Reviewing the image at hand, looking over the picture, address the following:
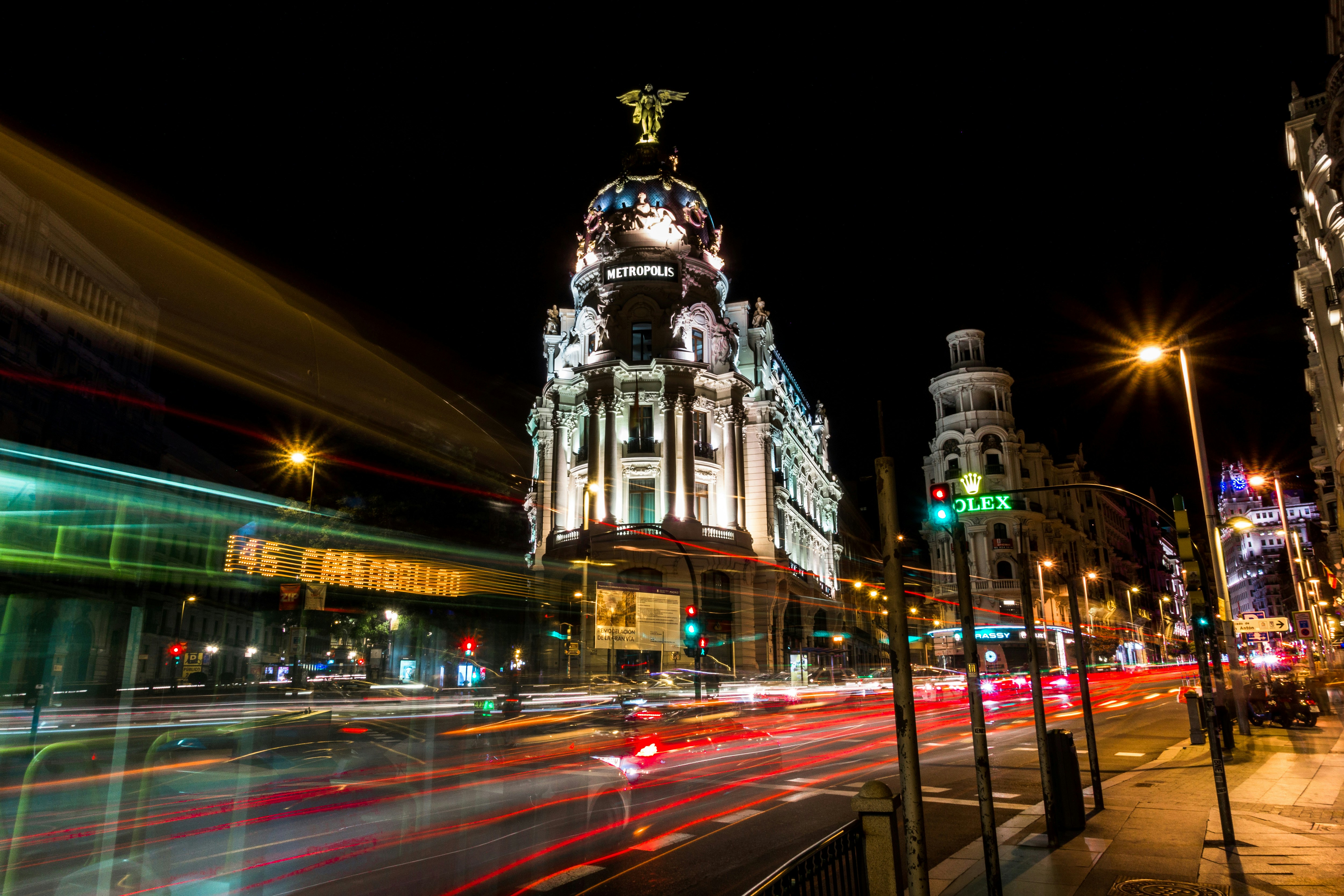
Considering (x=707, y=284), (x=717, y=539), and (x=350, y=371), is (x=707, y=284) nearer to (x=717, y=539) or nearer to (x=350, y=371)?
(x=717, y=539)

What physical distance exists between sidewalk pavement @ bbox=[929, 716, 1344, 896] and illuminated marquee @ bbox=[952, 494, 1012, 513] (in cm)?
416

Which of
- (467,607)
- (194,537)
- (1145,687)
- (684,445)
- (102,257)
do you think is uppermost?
(102,257)

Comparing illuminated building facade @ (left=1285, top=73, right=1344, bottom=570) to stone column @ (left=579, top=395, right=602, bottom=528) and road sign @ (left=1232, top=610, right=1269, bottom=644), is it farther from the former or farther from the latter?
stone column @ (left=579, top=395, right=602, bottom=528)

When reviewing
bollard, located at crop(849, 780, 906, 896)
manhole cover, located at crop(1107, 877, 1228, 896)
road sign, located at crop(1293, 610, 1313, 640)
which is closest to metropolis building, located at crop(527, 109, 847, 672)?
road sign, located at crop(1293, 610, 1313, 640)

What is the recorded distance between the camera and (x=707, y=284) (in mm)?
48156

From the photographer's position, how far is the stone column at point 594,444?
43.0 metres

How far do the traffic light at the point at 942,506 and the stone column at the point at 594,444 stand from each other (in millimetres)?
33676

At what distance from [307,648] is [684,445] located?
87.7ft

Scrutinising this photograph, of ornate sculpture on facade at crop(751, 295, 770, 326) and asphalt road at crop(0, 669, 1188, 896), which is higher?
ornate sculpture on facade at crop(751, 295, 770, 326)

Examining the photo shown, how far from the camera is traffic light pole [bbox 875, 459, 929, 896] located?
4.67m

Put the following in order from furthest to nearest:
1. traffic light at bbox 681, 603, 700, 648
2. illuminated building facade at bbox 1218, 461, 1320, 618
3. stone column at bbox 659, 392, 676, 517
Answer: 1. illuminated building facade at bbox 1218, 461, 1320, 618
2. stone column at bbox 659, 392, 676, 517
3. traffic light at bbox 681, 603, 700, 648

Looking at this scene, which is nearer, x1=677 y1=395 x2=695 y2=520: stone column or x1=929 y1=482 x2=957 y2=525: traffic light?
x1=929 y1=482 x2=957 y2=525: traffic light

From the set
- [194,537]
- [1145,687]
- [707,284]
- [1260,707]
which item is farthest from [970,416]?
[194,537]

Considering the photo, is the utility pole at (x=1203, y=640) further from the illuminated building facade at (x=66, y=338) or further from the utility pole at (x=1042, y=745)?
the illuminated building facade at (x=66, y=338)
